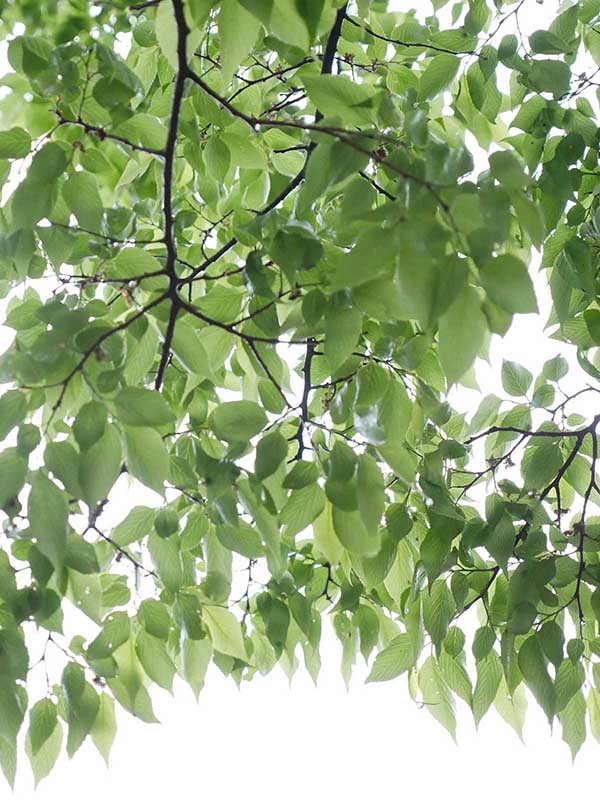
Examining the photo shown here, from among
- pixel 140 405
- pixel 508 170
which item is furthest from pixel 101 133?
pixel 508 170

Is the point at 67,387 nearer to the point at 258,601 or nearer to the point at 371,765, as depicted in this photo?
the point at 258,601

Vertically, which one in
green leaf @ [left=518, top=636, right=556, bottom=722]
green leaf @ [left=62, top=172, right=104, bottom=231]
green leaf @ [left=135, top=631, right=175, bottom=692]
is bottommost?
green leaf @ [left=518, top=636, right=556, bottom=722]

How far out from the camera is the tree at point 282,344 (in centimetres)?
53

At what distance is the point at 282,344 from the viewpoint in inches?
28.8

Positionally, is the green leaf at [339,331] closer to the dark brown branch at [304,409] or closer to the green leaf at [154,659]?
the dark brown branch at [304,409]

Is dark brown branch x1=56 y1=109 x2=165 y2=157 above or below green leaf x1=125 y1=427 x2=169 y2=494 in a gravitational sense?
above

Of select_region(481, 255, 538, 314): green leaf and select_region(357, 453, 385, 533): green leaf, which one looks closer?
select_region(481, 255, 538, 314): green leaf

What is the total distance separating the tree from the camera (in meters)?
0.53

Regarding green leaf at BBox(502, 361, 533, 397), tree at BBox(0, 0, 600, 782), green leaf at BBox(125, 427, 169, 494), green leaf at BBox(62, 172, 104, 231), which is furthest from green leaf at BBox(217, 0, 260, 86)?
green leaf at BBox(502, 361, 533, 397)

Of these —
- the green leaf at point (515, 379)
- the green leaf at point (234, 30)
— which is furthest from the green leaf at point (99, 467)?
the green leaf at point (515, 379)

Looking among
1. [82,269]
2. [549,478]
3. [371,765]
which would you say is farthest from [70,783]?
[549,478]

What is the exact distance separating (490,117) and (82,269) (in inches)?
19.5

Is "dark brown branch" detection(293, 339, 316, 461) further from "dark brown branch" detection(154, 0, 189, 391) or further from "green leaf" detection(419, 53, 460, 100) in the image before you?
"green leaf" detection(419, 53, 460, 100)

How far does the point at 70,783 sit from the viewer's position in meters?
1.57
